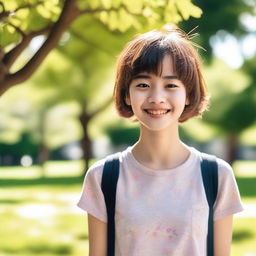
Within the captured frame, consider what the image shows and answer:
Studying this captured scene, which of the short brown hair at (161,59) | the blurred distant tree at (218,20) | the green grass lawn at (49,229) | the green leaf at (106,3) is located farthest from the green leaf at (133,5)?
the blurred distant tree at (218,20)

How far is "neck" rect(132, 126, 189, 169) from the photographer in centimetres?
240

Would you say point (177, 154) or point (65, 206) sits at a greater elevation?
point (65, 206)

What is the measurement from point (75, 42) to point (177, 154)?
72.0 feet

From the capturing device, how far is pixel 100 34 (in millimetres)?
8148

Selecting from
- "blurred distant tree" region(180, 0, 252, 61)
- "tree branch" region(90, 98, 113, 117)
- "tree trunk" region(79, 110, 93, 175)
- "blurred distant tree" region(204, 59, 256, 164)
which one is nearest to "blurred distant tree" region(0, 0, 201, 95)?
"tree branch" region(90, 98, 113, 117)

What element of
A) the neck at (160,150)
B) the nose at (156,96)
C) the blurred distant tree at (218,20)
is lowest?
the neck at (160,150)

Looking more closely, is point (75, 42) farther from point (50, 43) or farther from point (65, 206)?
point (50, 43)

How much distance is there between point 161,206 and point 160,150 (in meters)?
0.24

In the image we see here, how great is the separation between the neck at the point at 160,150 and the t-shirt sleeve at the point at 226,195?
6.5 inches

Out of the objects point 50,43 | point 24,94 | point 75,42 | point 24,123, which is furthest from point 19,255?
point 24,123

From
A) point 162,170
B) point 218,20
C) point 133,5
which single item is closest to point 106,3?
point 133,5

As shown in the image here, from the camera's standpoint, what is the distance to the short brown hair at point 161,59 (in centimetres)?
235

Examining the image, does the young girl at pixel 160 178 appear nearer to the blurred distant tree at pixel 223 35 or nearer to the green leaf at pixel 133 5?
the green leaf at pixel 133 5

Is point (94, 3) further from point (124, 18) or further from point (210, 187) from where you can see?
point (210, 187)
